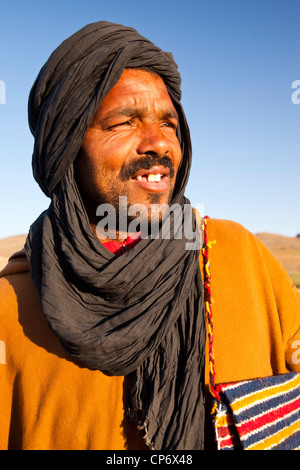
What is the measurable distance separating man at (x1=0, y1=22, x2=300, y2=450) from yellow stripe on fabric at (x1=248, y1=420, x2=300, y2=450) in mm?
246

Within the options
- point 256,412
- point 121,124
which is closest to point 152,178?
point 121,124

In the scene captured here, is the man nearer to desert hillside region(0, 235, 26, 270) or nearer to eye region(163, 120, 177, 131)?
eye region(163, 120, 177, 131)

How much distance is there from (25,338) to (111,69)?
1.42 metres

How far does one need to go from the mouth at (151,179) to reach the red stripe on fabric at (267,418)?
1153 millimetres

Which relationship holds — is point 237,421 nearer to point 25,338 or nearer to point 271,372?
point 271,372

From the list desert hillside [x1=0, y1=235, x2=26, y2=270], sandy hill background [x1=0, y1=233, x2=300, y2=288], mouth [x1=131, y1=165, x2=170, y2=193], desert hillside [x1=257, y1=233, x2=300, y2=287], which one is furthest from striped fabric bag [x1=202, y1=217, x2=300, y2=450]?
desert hillside [x1=257, y1=233, x2=300, y2=287]

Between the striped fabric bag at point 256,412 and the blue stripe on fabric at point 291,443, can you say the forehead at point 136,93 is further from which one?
the blue stripe on fabric at point 291,443

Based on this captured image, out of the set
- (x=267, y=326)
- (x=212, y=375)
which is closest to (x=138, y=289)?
(x=212, y=375)

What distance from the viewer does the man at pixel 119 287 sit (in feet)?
6.23

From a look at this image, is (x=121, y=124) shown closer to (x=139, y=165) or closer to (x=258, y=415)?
(x=139, y=165)

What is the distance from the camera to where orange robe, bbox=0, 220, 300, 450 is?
77.0 inches

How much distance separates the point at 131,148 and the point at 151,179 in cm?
19

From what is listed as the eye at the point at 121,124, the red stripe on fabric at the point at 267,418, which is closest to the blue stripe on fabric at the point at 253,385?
the red stripe on fabric at the point at 267,418

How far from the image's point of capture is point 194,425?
1817mm
